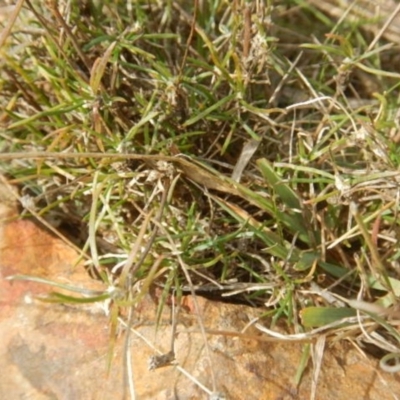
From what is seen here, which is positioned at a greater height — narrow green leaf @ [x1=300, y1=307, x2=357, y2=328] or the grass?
the grass

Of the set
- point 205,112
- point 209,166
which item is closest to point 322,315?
point 209,166

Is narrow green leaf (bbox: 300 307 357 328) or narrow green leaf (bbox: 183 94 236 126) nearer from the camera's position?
narrow green leaf (bbox: 300 307 357 328)

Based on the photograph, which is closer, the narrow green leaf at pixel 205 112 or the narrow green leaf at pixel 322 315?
the narrow green leaf at pixel 322 315

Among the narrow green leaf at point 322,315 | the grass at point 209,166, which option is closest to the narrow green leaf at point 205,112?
the grass at point 209,166

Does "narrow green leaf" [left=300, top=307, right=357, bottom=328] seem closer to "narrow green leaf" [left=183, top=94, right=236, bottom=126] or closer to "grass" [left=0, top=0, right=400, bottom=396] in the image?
"grass" [left=0, top=0, right=400, bottom=396]

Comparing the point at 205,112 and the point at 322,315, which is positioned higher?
the point at 205,112

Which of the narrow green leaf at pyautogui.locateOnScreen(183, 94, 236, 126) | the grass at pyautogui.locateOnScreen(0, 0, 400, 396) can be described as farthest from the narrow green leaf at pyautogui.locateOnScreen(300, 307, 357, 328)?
the narrow green leaf at pyautogui.locateOnScreen(183, 94, 236, 126)

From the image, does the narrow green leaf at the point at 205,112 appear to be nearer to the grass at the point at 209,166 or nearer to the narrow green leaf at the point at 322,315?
the grass at the point at 209,166

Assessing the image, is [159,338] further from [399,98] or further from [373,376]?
[399,98]

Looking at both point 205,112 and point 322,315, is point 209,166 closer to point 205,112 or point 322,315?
point 205,112
